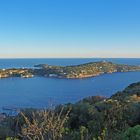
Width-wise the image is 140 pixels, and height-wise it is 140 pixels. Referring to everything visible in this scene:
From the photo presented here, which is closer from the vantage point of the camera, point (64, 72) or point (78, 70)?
point (64, 72)

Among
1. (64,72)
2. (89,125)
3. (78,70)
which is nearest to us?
(89,125)

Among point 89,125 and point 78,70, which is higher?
point 89,125

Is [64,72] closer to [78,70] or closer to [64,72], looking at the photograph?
[64,72]

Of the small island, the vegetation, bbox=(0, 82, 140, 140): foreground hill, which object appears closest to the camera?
bbox=(0, 82, 140, 140): foreground hill

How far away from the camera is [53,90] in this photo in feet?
195

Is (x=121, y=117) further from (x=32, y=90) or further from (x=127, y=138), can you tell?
(x=32, y=90)

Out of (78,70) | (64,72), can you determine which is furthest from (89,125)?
(78,70)

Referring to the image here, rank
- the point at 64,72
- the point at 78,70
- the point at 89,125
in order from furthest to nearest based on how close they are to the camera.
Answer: the point at 78,70, the point at 64,72, the point at 89,125

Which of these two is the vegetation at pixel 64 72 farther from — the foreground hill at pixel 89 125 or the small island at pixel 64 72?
the foreground hill at pixel 89 125

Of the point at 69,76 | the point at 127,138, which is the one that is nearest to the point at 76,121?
the point at 127,138

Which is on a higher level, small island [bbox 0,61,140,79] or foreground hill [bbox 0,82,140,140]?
foreground hill [bbox 0,82,140,140]

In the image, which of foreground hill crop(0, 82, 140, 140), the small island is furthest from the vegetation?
foreground hill crop(0, 82, 140, 140)

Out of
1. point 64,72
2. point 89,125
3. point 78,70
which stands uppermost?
point 89,125

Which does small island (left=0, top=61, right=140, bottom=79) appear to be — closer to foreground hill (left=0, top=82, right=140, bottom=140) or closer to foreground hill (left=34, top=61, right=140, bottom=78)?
foreground hill (left=34, top=61, right=140, bottom=78)
